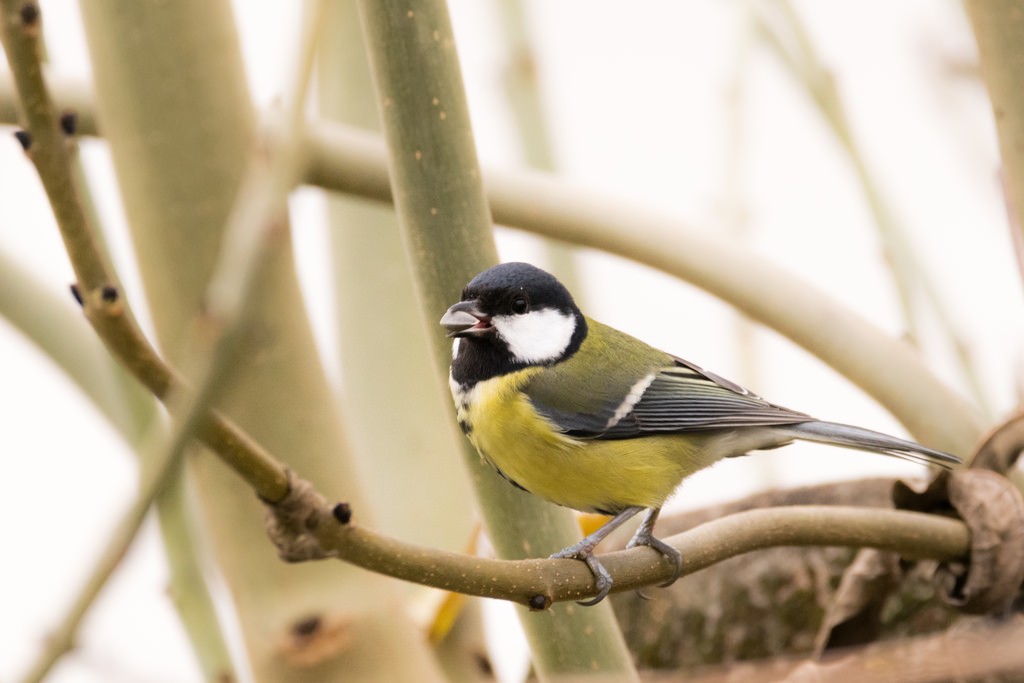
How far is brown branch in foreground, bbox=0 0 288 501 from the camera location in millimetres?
318

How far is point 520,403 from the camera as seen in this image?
856 millimetres

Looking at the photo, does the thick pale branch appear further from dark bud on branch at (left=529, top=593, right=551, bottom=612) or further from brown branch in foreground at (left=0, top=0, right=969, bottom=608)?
dark bud on branch at (left=529, top=593, right=551, bottom=612)

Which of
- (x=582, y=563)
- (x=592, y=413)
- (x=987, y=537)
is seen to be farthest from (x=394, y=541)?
(x=987, y=537)

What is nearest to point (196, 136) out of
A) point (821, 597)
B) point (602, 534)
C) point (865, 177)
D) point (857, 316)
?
point (602, 534)

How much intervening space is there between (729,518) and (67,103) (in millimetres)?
640

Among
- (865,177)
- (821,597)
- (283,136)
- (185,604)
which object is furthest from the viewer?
(821,597)

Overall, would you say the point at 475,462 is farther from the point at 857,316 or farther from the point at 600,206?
the point at 857,316

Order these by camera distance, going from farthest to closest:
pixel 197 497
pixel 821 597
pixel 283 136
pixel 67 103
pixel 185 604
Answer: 1. pixel 821 597
2. pixel 67 103
3. pixel 197 497
4. pixel 185 604
5. pixel 283 136

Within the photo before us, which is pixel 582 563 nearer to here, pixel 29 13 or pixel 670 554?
pixel 670 554

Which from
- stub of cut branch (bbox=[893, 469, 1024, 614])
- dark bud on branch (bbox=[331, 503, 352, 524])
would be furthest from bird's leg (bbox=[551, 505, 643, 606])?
stub of cut branch (bbox=[893, 469, 1024, 614])

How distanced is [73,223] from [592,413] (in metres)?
0.60

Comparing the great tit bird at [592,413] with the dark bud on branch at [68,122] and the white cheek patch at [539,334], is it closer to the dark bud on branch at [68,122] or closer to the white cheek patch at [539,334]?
the white cheek patch at [539,334]

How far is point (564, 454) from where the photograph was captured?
32.2 inches

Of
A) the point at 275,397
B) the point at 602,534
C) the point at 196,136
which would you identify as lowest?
the point at 602,534
